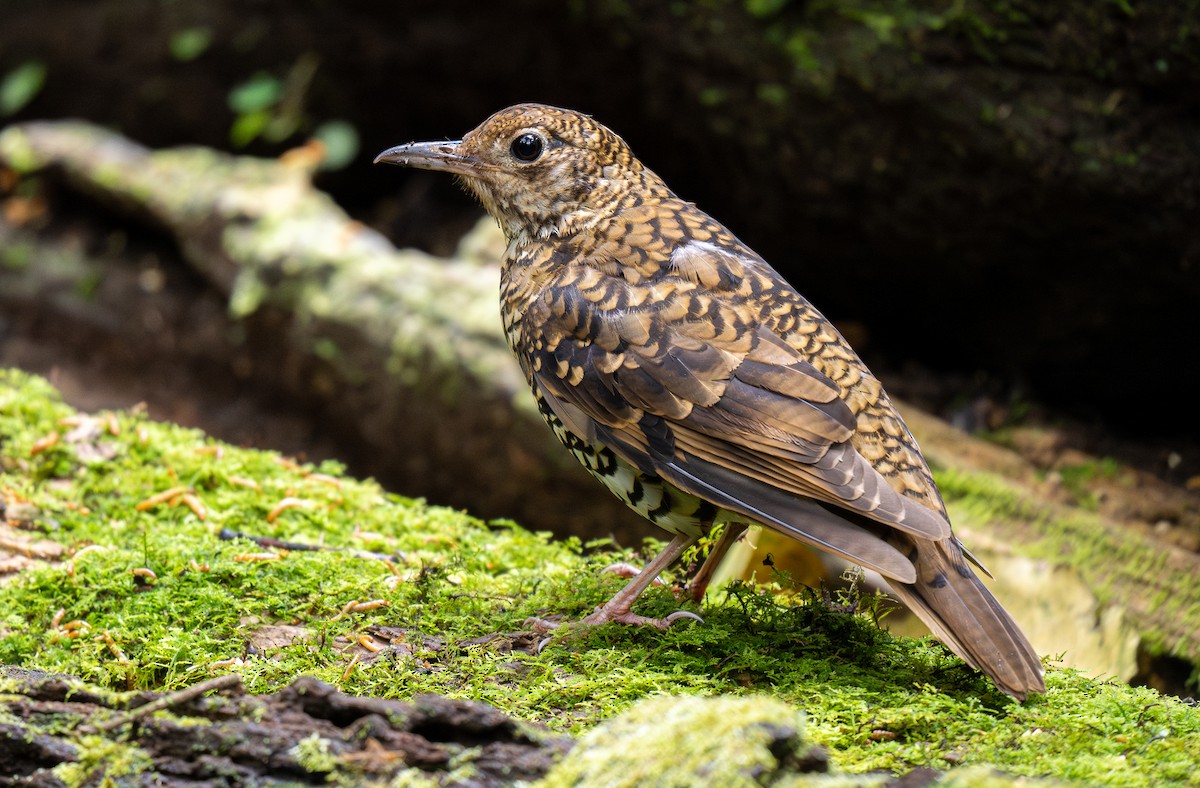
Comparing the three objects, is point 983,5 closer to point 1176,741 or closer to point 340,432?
point 1176,741

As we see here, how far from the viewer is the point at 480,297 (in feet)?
26.9

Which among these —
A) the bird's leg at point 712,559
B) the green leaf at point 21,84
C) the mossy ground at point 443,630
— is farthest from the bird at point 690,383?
the green leaf at point 21,84

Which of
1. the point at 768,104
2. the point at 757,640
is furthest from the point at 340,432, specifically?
the point at 757,640

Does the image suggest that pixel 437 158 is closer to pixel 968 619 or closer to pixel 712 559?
pixel 712 559

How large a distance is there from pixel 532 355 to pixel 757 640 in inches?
52.9

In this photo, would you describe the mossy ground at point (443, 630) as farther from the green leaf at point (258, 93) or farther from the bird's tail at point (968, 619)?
the green leaf at point (258, 93)

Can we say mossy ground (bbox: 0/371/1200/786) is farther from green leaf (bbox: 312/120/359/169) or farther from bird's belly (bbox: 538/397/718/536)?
green leaf (bbox: 312/120/359/169)

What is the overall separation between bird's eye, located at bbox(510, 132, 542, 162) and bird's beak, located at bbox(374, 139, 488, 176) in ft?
0.51

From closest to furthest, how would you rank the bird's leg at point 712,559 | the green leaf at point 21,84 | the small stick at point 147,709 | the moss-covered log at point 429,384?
the small stick at point 147,709, the bird's leg at point 712,559, the moss-covered log at point 429,384, the green leaf at point 21,84

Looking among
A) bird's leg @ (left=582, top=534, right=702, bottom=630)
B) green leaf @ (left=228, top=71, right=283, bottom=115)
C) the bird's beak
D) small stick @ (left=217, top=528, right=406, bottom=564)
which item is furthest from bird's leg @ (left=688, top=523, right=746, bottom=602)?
green leaf @ (left=228, top=71, right=283, bottom=115)

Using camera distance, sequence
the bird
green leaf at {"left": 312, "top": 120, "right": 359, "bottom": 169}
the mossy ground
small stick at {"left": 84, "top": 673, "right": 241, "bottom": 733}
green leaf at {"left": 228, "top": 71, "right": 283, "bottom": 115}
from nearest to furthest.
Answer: small stick at {"left": 84, "top": 673, "right": 241, "bottom": 733} → the mossy ground → the bird → green leaf at {"left": 312, "top": 120, "right": 359, "bottom": 169} → green leaf at {"left": 228, "top": 71, "right": 283, "bottom": 115}

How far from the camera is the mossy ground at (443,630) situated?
3227 millimetres

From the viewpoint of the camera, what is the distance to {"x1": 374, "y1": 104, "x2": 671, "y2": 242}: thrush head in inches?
177

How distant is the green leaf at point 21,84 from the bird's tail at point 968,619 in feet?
36.9
